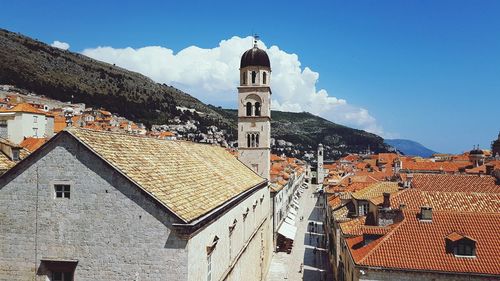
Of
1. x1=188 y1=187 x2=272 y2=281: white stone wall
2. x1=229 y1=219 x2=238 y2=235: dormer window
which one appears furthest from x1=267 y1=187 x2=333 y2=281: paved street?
x1=229 y1=219 x2=238 y2=235: dormer window

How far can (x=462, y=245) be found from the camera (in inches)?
835

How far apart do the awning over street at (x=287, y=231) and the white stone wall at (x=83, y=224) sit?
118 feet

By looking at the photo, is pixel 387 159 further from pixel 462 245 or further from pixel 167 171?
pixel 167 171

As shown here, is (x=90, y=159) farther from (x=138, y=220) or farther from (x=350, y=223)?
(x=350, y=223)

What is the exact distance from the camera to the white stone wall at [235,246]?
1525cm

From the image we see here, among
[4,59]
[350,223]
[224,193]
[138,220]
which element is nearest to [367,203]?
[350,223]

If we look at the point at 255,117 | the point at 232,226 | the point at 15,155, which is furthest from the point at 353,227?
the point at 15,155

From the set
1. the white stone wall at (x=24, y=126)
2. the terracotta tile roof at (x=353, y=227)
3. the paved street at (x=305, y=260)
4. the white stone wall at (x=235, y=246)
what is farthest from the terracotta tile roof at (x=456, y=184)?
the white stone wall at (x=24, y=126)

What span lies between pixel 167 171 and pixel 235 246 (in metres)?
7.17

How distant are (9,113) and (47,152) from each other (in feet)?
212

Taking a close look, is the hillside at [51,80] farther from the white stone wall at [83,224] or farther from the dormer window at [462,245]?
the dormer window at [462,245]

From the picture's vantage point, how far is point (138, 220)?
14.4m

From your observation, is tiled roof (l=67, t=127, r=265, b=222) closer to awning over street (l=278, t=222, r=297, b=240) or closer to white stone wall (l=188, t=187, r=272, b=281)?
white stone wall (l=188, t=187, r=272, b=281)

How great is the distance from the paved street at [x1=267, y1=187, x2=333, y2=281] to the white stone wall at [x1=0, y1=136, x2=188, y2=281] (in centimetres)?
2623
